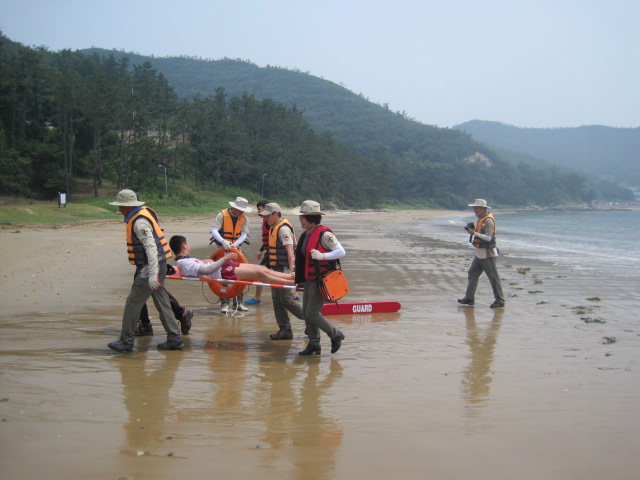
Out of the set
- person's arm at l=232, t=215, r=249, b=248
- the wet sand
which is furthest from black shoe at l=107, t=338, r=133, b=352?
person's arm at l=232, t=215, r=249, b=248

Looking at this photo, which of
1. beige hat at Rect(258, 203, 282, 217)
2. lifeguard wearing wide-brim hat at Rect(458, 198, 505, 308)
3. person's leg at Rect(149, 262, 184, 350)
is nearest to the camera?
person's leg at Rect(149, 262, 184, 350)

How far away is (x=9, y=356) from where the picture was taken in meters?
6.50

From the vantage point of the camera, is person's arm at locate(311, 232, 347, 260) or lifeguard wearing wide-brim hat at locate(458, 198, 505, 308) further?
lifeguard wearing wide-brim hat at locate(458, 198, 505, 308)

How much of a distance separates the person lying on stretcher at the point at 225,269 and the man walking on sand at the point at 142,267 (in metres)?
1.34

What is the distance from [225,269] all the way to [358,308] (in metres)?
2.27

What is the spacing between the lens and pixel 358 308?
968cm

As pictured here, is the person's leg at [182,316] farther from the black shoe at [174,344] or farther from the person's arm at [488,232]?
the person's arm at [488,232]

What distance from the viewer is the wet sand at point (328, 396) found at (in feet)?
13.5

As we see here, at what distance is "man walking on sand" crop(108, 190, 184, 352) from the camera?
6949mm

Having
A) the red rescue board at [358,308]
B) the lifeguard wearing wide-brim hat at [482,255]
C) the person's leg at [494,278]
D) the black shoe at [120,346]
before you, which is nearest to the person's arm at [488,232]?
the lifeguard wearing wide-brim hat at [482,255]

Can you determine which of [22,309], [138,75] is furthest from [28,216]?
[138,75]

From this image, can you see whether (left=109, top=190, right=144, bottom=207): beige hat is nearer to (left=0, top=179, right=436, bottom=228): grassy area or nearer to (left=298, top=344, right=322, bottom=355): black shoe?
(left=298, top=344, right=322, bottom=355): black shoe

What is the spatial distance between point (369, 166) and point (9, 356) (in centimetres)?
11449

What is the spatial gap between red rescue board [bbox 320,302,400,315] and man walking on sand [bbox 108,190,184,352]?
9.44ft
